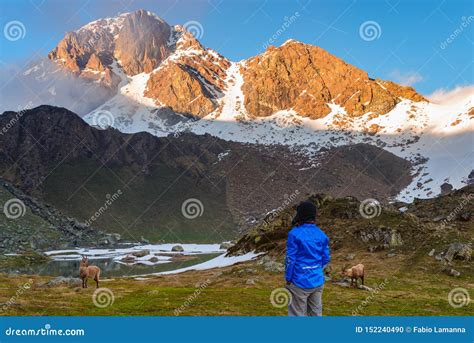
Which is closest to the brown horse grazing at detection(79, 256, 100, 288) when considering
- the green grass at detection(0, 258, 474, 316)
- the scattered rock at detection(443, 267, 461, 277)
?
the green grass at detection(0, 258, 474, 316)

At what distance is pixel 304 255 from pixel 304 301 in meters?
1.73

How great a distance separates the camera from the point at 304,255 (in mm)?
17016

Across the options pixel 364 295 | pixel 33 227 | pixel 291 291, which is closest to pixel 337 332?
pixel 291 291

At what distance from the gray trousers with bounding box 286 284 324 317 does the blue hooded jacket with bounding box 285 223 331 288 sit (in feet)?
0.79

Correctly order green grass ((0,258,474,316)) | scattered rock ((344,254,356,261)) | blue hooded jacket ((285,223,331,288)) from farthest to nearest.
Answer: scattered rock ((344,254,356,261)) < green grass ((0,258,474,316)) < blue hooded jacket ((285,223,331,288))

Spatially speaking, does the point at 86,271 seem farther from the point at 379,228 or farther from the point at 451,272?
the point at 379,228

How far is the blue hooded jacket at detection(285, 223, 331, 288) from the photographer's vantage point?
16953mm

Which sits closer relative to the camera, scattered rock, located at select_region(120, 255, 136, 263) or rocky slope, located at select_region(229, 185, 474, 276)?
rocky slope, located at select_region(229, 185, 474, 276)

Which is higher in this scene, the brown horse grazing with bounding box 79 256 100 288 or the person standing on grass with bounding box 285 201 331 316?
the person standing on grass with bounding box 285 201 331 316

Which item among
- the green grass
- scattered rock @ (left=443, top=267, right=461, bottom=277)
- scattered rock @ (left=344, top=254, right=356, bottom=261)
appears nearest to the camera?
the green grass

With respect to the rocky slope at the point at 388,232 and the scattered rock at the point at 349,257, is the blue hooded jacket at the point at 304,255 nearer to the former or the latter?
the rocky slope at the point at 388,232

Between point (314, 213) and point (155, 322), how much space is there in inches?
325

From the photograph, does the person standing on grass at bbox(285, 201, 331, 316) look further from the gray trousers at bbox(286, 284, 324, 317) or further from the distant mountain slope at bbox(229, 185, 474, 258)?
the distant mountain slope at bbox(229, 185, 474, 258)

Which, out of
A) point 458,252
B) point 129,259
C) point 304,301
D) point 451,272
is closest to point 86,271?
point 304,301
